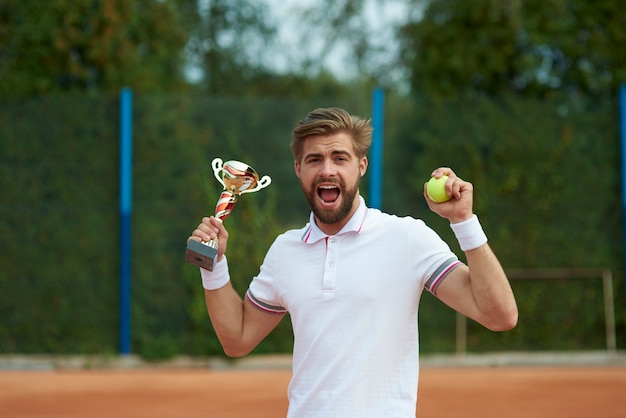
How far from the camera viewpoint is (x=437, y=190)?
2.61 metres

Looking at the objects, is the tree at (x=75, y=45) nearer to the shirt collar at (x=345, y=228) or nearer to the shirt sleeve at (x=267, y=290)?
the shirt sleeve at (x=267, y=290)

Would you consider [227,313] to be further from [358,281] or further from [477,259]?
[477,259]

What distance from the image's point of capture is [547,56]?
11086mm

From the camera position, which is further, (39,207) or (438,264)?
(39,207)

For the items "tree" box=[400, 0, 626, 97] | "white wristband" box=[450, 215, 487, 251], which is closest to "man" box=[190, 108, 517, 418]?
"white wristband" box=[450, 215, 487, 251]

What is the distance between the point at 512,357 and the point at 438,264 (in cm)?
768

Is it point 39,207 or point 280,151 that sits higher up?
point 280,151

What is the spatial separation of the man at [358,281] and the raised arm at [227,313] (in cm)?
13

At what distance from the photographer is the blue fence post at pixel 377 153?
994 cm

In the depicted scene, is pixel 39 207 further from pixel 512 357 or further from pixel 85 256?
pixel 512 357

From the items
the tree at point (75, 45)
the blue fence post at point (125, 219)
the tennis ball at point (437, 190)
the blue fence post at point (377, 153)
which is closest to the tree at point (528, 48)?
the blue fence post at point (377, 153)

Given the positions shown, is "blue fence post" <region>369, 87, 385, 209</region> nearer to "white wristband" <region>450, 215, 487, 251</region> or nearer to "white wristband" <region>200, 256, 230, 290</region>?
"white wristband" <region>200, 256, 230, 290</region>

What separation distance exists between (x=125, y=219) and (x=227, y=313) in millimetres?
7052

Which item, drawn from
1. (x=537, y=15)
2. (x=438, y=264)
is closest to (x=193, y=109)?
(x=537, y=15)
